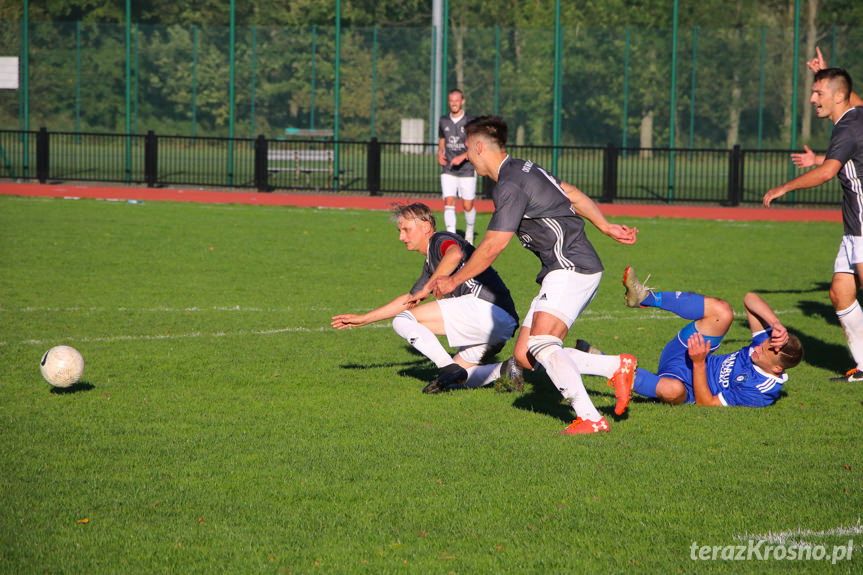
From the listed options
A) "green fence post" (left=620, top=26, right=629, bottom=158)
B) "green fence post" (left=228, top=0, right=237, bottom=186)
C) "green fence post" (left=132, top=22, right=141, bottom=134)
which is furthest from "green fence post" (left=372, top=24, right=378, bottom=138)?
"green fence post" (left=620, top=26, right=629, bottom=158)

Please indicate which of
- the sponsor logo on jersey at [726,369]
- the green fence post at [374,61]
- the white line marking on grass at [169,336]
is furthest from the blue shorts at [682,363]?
the green fence post at [374,61]

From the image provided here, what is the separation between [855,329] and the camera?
7.51m

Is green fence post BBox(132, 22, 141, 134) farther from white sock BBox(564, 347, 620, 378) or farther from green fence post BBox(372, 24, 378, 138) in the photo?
white sock BBox(564, 347, 620, 378)

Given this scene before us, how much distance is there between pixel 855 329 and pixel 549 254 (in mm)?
3059

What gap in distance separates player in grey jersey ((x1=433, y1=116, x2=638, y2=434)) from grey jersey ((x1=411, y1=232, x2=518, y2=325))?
0.83 metres

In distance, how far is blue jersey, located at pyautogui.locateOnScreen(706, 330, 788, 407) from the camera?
6418 mm

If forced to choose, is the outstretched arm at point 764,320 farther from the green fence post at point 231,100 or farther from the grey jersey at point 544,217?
the green fence post at point 231,100

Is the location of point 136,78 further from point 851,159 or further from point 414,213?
point 851,159

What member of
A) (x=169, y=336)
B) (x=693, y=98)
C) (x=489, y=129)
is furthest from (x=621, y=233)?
(x=693, y=98)

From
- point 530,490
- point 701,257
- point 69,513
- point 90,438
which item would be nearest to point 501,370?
point 530,490

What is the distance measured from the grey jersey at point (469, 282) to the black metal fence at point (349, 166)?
56.0 feet

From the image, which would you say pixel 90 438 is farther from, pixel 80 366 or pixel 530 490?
pixel 530 490

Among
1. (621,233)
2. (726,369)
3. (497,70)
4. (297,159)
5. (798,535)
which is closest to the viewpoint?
(798,535)

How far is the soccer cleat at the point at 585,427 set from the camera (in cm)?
578
